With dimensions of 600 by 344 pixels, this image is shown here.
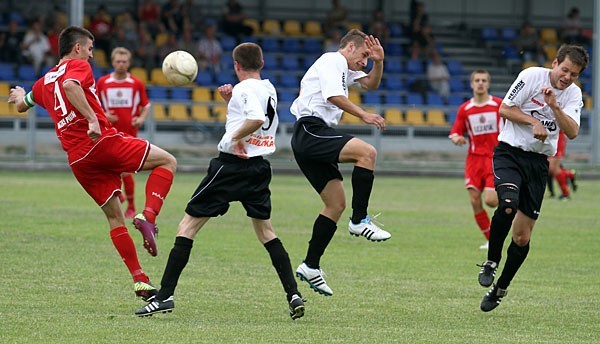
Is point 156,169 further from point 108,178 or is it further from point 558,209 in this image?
point 558,209

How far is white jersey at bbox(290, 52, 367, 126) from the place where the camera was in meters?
9.23

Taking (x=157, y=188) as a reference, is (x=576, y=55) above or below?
above

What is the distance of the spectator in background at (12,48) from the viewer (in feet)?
99.5

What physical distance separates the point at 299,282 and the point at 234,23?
74.1 ft

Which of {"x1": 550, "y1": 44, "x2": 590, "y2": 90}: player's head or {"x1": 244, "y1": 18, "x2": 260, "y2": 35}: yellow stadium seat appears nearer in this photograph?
{"x1": 550, "y1": 44, "x2": 590, "y2": 90}: player's head

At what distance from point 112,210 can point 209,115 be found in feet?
61.3

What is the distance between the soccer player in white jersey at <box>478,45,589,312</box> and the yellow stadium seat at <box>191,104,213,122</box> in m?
18.3

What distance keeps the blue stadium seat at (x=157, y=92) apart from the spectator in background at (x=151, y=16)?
297cm

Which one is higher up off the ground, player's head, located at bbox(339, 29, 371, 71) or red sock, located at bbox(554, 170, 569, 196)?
player's head, located at bbox(339, 29, 371, 71)

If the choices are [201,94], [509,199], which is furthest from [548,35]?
[509,199]

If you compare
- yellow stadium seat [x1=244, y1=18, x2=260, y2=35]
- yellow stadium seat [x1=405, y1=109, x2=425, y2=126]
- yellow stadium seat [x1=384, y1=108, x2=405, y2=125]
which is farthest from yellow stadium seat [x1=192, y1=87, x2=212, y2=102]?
yellow stadium seat [x1=405, y1=109, x2=425, y2=126]

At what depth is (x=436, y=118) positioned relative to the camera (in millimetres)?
29078

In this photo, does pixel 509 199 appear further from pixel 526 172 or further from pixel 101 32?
pixel 101 32

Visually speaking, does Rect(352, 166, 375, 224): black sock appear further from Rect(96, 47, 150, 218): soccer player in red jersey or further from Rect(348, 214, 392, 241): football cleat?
Rect(96, 47, 150, 218): soccer player in red jersey
